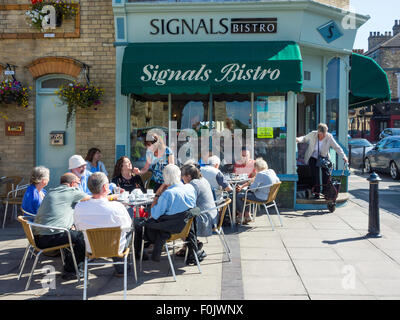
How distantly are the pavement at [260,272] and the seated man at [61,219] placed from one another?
32 centimetres

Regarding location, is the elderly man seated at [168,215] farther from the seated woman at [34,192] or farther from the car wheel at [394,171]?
the car wheel at [394,171]

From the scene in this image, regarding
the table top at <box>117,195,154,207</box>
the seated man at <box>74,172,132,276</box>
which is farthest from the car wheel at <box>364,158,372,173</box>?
the seated man at <box>74,172,132,276</box>

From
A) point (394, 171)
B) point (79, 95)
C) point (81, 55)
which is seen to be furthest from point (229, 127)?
point (394, 171)

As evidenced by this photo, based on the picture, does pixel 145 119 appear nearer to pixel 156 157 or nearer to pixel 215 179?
pixel 156 157

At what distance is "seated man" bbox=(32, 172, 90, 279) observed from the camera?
16.4ft

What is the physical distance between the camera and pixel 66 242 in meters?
5.06

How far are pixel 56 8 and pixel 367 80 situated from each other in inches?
285

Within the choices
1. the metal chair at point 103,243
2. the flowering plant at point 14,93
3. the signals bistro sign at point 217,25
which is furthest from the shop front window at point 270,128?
the metal chair at point 103,243

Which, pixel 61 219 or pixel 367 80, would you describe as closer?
pixel 61 219

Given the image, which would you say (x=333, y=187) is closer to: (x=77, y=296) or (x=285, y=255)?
(x=285, y=255)

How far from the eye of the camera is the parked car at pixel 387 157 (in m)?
15.0

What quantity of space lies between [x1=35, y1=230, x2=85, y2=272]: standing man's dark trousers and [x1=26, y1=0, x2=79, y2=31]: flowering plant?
578cm

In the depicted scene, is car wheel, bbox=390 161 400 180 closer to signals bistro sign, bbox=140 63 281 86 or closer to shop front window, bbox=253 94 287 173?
shop front window, bbox=253 94 287 173

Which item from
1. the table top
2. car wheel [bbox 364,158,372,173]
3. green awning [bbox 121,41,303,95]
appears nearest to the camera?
the table top
